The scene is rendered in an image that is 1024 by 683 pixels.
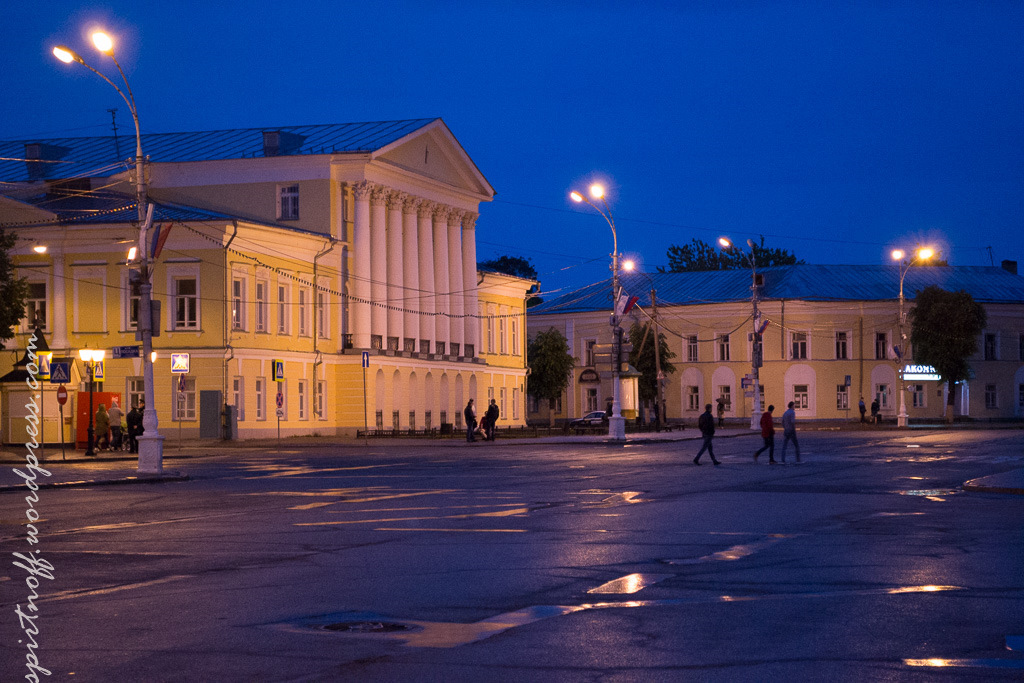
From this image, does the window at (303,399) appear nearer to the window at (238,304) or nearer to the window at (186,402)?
the window at (238,304)

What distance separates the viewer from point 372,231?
68875mm

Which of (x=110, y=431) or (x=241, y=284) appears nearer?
(x=110, y=431)

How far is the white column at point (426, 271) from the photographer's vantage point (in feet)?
244

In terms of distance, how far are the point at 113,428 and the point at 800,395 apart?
61.0m

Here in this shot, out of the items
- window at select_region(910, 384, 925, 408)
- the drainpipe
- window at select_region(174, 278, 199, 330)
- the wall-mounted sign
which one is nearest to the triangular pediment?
the drainpipe

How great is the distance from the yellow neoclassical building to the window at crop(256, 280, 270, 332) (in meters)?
0.07

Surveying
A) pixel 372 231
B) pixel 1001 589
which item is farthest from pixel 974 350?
pixel 1001 589

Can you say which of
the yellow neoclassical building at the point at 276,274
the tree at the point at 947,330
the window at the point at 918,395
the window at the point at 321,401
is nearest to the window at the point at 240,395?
the yellow neoclassical building at the point at 276,274

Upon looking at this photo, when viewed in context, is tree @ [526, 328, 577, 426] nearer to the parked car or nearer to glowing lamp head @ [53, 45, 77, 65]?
the parked car

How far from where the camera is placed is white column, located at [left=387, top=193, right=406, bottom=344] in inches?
2783

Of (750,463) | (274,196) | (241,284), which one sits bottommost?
(750,463)

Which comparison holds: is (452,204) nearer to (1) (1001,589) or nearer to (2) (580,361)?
(2) (580,361)

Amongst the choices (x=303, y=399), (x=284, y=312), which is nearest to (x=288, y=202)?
(x=284, y=312)

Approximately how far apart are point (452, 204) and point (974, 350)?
38.6m
